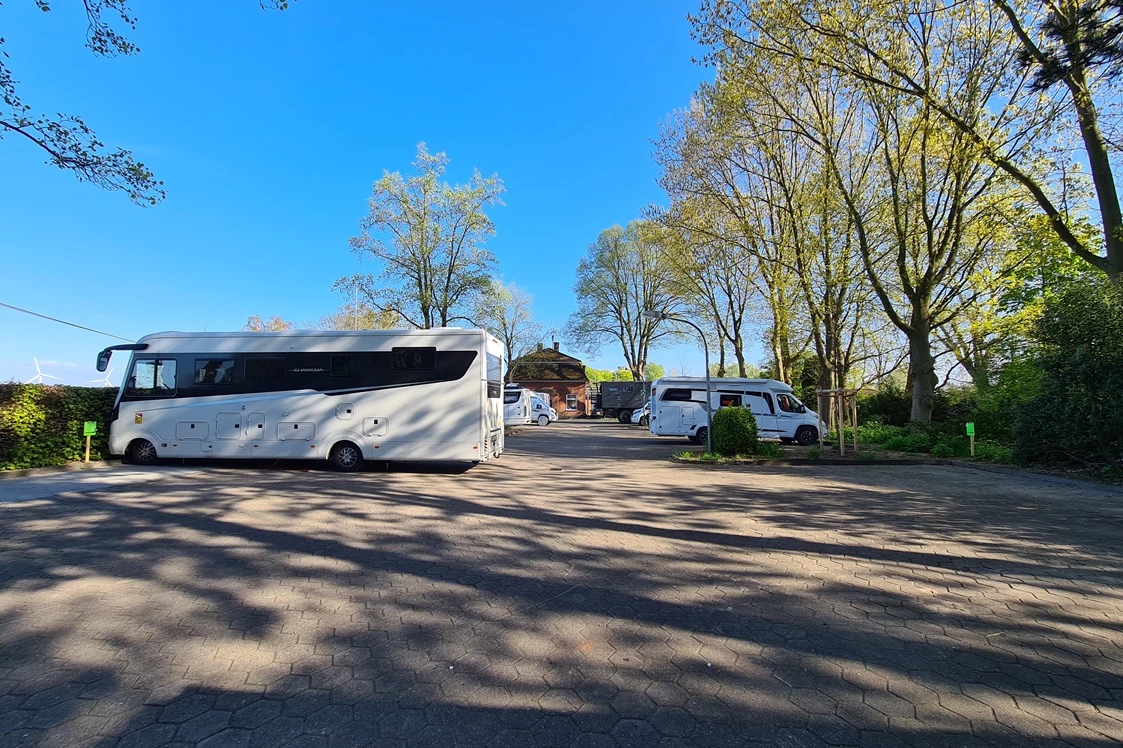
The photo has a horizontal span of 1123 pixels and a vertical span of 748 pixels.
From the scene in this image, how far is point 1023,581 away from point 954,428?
617 inches

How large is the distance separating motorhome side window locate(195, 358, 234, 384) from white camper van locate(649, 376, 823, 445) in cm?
1376

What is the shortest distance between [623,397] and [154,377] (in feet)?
111

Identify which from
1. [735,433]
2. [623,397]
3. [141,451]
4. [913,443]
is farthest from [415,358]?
[623,397]

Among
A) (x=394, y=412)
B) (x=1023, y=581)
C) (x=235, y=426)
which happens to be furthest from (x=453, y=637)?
(x=235, y=426)

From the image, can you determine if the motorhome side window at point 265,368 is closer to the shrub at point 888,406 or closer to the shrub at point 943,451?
A: the shrub at point 943,451

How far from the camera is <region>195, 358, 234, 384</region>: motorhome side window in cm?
1152

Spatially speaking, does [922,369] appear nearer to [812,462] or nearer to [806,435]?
[806,435]

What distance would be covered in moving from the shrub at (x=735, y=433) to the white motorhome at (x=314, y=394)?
20.9 feet

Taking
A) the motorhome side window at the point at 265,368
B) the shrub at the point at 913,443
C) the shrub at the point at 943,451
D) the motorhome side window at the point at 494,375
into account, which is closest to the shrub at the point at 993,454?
the shrub at the point at 943,451

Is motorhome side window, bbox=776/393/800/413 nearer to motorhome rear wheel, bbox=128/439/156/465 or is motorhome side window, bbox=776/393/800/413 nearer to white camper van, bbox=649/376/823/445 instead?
white camper van, bbox=649/376/823/445

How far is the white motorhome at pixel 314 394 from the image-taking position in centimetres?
1114

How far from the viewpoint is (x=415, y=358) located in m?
11.2

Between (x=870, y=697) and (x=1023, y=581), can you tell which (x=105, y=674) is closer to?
(x=870, y=697)

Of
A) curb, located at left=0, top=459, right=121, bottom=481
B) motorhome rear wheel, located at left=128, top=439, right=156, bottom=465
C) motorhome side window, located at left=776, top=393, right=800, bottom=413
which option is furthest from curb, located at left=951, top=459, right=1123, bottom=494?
curb, located at left=0, top=459, right=121, bottom=481
